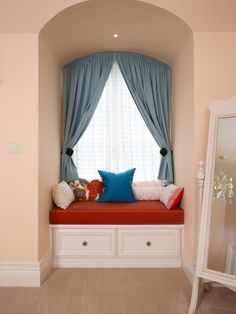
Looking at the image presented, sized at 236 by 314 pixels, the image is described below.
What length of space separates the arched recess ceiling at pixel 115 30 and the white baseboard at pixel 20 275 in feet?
7.08

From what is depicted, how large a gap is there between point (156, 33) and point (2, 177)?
209cm

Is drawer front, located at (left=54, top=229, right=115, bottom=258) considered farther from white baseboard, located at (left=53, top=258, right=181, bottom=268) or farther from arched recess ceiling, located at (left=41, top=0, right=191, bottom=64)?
arched recess ceiling, located at (left=41, top=0, right=191, bottom=64)

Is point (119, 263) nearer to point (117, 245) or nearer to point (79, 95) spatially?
point (117, 245)

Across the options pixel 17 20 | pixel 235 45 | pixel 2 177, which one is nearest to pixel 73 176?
pixel 2 177

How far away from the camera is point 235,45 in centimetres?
226

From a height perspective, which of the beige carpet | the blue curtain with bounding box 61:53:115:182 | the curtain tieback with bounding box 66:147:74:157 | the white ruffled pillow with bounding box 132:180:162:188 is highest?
the blue curtain with bounding box 61:53:115:182

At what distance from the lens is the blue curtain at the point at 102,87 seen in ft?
10.2

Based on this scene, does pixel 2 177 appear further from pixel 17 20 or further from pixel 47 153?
pixel 17 20

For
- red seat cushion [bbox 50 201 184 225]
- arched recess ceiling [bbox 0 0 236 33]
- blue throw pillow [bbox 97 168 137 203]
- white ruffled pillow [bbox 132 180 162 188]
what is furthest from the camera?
white ruffled pillow [bbox 132 180 162 188]

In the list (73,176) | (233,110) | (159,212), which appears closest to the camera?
(233,110)

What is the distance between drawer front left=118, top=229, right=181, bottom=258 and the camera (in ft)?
8.45

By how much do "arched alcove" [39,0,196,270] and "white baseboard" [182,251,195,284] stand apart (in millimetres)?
80

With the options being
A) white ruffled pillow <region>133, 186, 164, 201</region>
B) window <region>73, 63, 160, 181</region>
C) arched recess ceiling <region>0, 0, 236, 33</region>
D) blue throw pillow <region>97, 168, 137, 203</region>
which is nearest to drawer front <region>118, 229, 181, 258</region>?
blue throw pillow <region>97, 168, 137, 203</region>

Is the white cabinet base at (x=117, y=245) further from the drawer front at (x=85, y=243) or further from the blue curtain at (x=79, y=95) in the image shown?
the blue curtain at (x=79, y=95)
